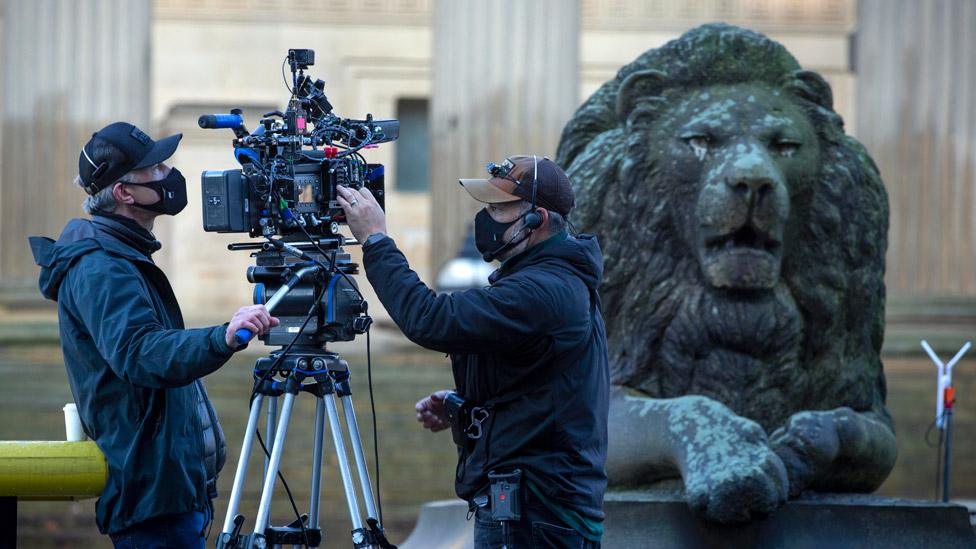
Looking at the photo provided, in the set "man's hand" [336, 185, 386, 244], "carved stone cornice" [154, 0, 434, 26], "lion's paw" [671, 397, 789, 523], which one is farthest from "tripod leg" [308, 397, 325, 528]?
"carved stone cornice" [154, 0, 434, 26]

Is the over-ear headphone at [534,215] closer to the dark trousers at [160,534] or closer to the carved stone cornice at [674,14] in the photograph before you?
the dark trousers at [160,534]

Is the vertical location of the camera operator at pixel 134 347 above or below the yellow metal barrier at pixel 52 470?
above

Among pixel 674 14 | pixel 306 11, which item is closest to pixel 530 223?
pixel 306 11

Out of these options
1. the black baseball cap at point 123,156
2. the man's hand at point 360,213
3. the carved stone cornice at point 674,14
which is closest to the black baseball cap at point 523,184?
the man's hand at point 360,213

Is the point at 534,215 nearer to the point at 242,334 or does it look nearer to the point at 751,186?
the point at 242,334

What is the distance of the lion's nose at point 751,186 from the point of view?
535cm

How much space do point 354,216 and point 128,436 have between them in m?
0.75

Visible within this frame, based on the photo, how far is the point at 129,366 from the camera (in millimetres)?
3811

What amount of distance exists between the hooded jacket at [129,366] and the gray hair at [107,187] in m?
0.03

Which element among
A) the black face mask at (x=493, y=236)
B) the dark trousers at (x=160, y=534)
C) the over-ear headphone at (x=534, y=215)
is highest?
the over-ear headphone at (x=534, y=215)

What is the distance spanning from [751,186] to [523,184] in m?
1.52

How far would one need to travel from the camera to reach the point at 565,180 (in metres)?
4.10

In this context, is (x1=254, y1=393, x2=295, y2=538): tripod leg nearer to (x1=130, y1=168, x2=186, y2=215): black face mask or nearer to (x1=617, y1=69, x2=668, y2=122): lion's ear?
(x1=130, y1=168, x2=186, y2=215): black face mask

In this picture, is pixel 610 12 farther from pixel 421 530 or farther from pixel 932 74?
pixel 421 530
